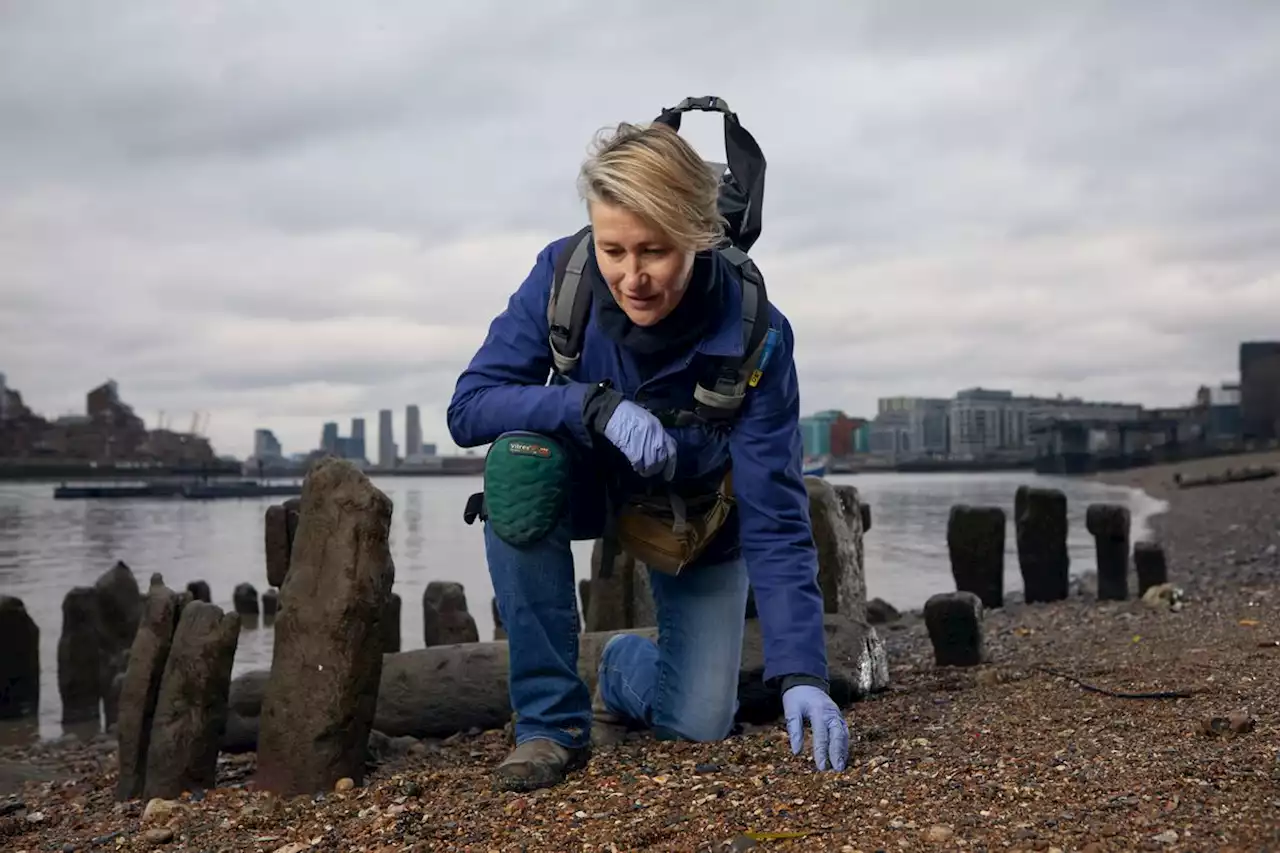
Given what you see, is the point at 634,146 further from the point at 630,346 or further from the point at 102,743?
the point at 102,743

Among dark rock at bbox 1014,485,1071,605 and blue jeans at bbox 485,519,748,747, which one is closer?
blue jeans at bbox 485,519,748,747

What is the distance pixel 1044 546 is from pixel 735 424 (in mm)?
7032

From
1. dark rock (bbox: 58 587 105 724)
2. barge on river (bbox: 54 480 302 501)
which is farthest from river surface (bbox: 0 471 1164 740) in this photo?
barge on river (bbox: 54 480 302 501)

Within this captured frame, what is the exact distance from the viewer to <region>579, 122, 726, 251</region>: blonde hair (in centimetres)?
350

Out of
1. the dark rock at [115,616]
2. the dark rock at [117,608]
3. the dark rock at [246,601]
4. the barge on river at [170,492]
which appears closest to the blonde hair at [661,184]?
the dark rock at [115,616]

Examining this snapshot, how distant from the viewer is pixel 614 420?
371 cm

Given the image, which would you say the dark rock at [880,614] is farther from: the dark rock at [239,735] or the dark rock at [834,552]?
the dark rock at [239,735]

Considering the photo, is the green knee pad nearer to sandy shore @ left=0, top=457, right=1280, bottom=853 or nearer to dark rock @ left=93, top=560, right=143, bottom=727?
sandy shore @ left=0, top=457, right=1280, bottom=853

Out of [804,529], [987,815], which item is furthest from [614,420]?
[987,815]

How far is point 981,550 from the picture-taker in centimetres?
1018

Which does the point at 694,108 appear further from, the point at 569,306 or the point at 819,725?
the point at 819,725

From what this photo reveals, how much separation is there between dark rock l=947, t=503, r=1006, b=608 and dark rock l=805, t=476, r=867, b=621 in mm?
3520

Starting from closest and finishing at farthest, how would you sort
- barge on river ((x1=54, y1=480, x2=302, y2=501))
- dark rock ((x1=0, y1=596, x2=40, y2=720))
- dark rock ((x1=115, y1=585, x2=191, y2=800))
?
dark rock ((x1=115, y1=585, x2=191, y2=800)) < dark rock ((x1=0, y1=596, x2=40, y2=720)) < barge on river ((x1=54, y1=480, x2=302, y2=501))

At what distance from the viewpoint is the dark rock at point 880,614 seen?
9.97m
